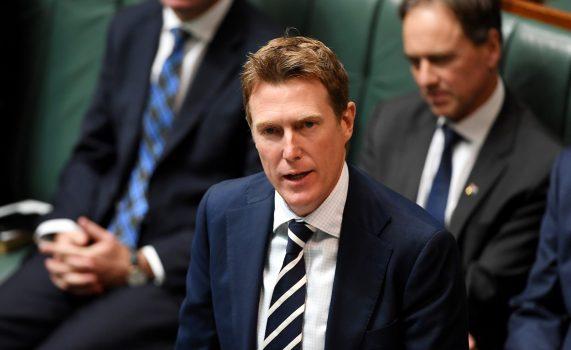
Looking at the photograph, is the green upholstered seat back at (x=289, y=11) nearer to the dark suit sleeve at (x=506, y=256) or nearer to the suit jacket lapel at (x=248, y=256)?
the dark suit sleeve at (x=506, y=256)

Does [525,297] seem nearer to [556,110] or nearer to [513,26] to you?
[556,110]

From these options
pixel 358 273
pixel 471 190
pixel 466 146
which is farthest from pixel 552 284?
pixel 358 273

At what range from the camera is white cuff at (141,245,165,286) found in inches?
90.1

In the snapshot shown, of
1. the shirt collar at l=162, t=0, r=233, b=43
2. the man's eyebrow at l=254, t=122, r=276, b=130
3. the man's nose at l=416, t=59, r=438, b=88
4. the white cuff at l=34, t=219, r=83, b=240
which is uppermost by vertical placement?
the shirt collar at l=162, t=0, r=233, b=43

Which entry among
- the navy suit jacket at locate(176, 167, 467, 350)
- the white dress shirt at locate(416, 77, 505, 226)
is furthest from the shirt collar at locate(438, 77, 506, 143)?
the navy suit jacket at locate(176, 167, 467, 350)

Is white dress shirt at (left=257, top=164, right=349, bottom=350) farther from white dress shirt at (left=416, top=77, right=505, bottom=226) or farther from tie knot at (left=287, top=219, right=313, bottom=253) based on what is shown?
white dress shirt at (left=416, top=77, right=505, bottom=226)

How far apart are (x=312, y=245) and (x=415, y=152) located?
32.4 inches

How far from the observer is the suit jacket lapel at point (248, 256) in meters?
1.53

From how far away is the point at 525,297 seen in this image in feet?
6.68

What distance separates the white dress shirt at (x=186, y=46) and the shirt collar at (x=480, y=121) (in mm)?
701

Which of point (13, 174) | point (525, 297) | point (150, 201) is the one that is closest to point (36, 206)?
point (13, 174)

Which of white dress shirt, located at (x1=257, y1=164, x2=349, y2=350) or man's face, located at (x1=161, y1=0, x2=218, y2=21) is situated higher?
man's face, located at (x1=161, y1=0, x2=218, y2=21)

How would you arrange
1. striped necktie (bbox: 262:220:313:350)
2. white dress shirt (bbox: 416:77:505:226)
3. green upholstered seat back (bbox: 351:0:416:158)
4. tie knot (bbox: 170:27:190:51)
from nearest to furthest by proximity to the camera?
striped necktie (bbox: 262:220:313:350) < white dress shirt (bbox: 416:77:505:226) < tie knot (bbox: 170:27:190:51) < green upholstered seat back (bbox: 351:0:416:158)

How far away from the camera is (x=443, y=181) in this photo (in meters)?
2.21
